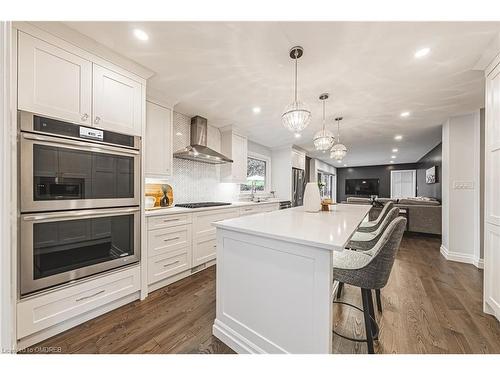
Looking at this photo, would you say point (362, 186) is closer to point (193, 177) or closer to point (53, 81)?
point (193, 177)

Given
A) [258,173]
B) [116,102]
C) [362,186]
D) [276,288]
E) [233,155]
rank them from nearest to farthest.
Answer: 1. [276,288]
2. [116,102]
3. [233,155]
4. [258,173]
5. [362,186]

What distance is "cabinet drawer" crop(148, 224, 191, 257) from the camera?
2.17 metres

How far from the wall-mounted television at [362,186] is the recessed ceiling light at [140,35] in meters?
11.0

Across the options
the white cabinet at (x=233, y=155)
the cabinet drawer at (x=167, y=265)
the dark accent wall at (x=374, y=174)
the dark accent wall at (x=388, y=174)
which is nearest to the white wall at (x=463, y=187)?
the dark accent wall at (x=388, y=174)

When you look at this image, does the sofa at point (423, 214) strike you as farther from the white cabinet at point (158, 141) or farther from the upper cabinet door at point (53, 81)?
the upper cabinet door at point (53, 81)

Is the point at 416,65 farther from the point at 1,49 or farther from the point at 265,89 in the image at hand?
the point at 1,49

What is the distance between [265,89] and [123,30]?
58.2 inches

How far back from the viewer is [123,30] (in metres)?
1.50

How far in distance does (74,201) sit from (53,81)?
910 millimetres

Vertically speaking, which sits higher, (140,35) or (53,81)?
(140,35)

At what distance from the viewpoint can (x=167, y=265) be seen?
2.33m

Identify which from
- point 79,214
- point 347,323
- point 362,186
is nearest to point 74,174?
point 79,214

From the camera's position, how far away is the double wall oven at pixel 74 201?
1.36 meters

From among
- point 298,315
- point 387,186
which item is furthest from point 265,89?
point 387,186
